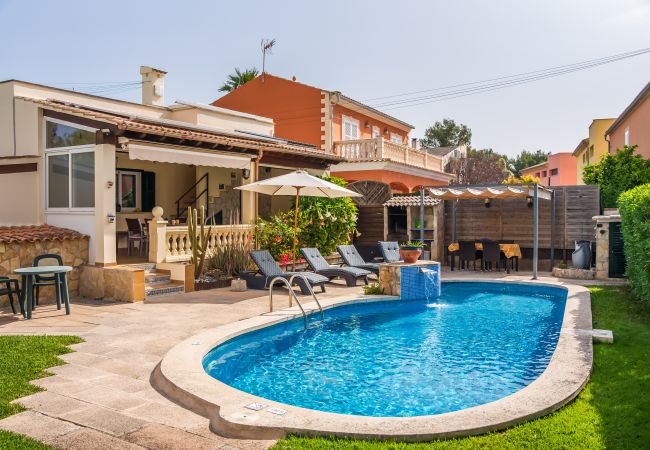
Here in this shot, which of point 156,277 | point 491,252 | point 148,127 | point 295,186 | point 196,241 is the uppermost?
point 148,127

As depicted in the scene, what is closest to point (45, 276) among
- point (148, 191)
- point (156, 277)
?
point (156, 277)

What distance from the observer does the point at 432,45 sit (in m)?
24.0

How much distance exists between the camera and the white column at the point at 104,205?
13125mm

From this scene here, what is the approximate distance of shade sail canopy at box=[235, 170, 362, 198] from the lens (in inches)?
580

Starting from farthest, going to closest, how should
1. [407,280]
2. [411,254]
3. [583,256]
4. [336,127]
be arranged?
1. [336,127]
2. [583,256]
3. [411,254]
4. [407,280]

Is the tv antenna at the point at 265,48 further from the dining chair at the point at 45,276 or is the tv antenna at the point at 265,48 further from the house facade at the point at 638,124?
the dining chair at the point at 45,276

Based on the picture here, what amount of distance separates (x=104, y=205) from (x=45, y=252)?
5.74ft

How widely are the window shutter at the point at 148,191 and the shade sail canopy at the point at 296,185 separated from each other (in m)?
6.57

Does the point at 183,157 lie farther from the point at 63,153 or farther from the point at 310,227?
the point at 310,227

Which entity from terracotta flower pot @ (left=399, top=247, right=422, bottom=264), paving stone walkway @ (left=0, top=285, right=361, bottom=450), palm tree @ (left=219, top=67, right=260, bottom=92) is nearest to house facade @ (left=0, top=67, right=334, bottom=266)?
paving stone walkway @ (left=0, top=285, right=361, bottom=450)

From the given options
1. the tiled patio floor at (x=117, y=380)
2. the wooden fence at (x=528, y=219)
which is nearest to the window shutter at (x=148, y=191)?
the tiled patio floor at (x=117, y=380)

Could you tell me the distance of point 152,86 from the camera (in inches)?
870

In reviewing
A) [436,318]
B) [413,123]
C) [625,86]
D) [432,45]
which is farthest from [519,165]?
[436,318]

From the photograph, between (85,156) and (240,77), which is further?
(240,77)
